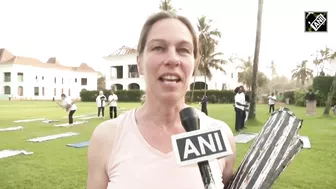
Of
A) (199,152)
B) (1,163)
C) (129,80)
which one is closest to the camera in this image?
(199,152)

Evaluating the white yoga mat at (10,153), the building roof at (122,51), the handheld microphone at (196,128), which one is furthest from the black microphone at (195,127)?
the building roof at (122,51)

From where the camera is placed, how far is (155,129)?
1.42 meters

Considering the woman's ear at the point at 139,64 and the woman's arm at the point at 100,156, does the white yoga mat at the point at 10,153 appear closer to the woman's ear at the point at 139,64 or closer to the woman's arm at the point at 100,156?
the woman's arm at the point at 100,156

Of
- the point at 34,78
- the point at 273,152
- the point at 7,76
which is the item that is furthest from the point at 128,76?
the point at 273,152

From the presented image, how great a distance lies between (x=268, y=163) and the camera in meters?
1.10

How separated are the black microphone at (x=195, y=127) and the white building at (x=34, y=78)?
62739 millimetres

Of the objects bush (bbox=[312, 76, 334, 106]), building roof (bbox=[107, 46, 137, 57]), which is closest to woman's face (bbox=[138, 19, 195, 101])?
bush (bbox=[312, 76, 334, 106])

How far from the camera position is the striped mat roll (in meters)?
1.06

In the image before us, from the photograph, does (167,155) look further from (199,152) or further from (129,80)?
(129,80)

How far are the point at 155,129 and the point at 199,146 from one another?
0.56 metres

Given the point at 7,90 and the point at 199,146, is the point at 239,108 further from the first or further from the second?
the point at 7,90

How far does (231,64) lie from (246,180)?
51.4 meters

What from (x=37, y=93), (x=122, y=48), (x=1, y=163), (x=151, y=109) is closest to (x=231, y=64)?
(x=122, y=48)

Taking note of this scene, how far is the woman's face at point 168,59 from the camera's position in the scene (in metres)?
1.25
